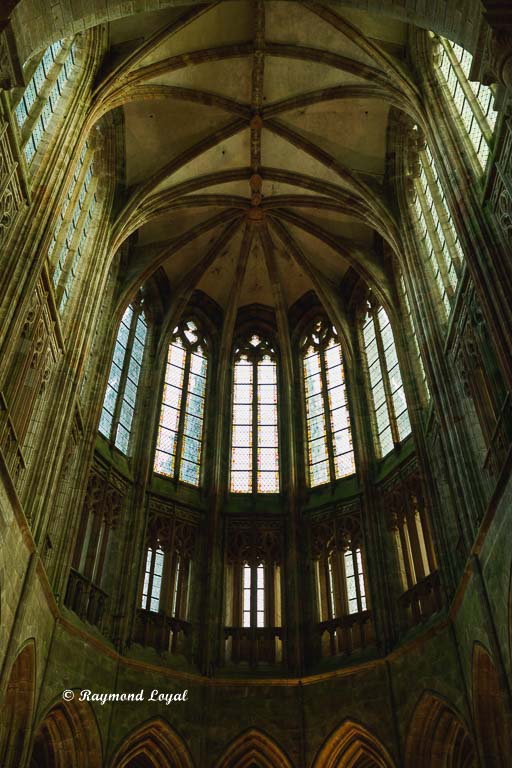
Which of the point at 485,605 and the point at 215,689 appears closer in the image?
the point at 485,605

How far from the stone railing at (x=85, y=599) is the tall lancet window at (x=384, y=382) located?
771cm

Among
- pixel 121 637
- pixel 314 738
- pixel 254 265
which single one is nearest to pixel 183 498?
pixel 121 637

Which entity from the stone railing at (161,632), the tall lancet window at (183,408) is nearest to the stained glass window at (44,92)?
the tall lancet window at (183,408)

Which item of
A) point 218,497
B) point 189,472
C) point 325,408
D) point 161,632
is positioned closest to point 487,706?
point 161,632

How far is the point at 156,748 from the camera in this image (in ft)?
48.4

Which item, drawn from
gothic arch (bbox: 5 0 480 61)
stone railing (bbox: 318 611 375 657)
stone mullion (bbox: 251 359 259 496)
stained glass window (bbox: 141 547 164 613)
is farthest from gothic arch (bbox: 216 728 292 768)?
gothic arch (bbox: 5 0 480 61)

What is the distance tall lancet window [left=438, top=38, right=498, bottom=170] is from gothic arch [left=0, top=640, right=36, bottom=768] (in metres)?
11.4

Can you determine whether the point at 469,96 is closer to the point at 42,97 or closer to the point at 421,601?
the point at 42,97

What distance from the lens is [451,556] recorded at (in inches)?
556

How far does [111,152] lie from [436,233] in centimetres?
824

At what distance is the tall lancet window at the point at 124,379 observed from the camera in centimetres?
1841

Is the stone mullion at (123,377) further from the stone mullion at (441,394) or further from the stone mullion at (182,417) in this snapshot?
the stone mullion at (441,394)

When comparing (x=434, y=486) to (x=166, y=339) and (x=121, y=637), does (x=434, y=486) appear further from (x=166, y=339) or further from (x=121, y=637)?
(x=166, y=339)

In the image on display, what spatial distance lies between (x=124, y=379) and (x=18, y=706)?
30.0 ft
